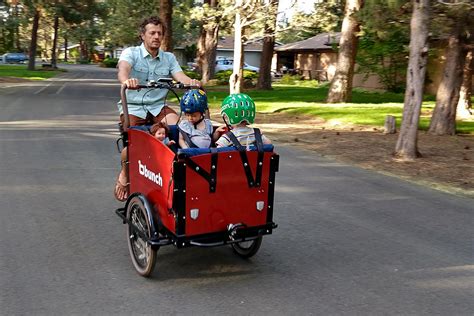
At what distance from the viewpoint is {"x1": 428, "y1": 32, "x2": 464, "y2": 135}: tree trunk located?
44.7ft

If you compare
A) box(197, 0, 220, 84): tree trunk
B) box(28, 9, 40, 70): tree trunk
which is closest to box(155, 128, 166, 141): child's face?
box(197, 0, 220, 84): tree trunk

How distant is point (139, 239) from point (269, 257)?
1243 millimetres

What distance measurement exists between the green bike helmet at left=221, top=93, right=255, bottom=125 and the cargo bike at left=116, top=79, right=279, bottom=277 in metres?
0.32

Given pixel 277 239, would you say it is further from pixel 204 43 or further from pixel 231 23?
pixel 204 43

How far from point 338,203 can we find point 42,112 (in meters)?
12.6

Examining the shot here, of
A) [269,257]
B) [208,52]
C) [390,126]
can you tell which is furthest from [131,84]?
[208,52]

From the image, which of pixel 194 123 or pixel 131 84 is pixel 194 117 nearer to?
pixel 194 123

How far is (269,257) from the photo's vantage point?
5.24m

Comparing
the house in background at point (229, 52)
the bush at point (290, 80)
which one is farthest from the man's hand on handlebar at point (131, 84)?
the house in background at point (229, 52)

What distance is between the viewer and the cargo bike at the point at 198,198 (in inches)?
169

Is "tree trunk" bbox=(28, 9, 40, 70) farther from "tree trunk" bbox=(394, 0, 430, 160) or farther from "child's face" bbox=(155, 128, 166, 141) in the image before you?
"child's face" bbox=(155, 128, 166, 141)

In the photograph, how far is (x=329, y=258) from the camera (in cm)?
524

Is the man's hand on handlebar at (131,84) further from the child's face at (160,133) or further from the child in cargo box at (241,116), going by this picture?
the child in cargo box at (241,116)

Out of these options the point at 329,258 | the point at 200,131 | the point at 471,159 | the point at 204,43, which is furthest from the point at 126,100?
the point at 204,43
